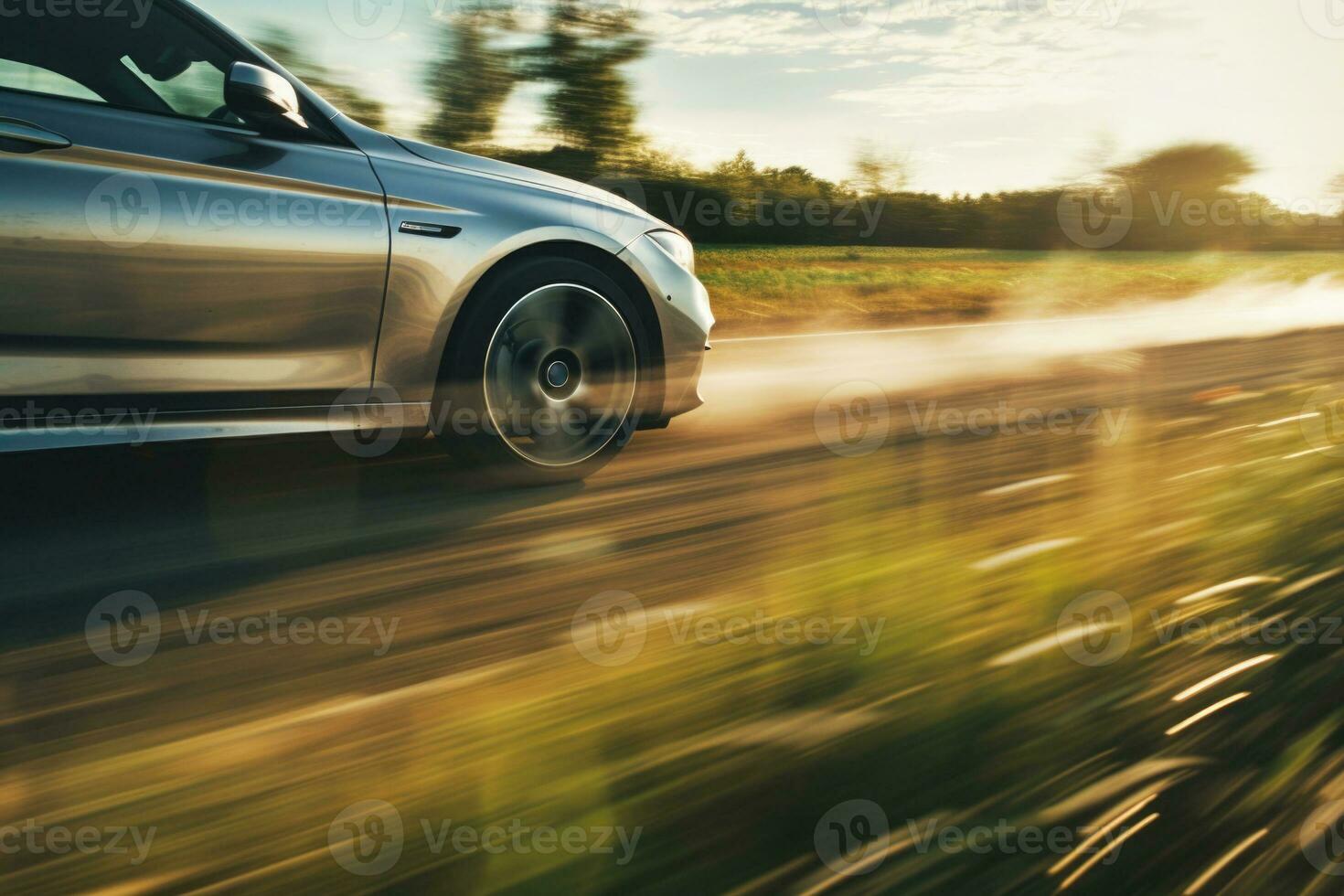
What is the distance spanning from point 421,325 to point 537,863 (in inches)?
99.1

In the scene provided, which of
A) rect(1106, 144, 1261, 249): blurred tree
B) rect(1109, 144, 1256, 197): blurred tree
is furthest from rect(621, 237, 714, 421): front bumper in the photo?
rect(1109, 144, 1256, 197): blurred tree

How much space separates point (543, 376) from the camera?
4.35 m

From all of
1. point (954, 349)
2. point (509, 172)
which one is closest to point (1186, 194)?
point (954, 349)

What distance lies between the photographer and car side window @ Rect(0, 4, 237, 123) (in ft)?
12.2

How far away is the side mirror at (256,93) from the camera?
347 centimetres

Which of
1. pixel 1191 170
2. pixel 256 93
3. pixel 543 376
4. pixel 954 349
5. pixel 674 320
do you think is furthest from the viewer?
pixel 1191 170

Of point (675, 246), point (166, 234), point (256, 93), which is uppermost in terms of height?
point (256, 93)

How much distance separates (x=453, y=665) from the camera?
2729 mm

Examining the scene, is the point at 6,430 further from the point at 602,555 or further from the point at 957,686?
the point at 957,686

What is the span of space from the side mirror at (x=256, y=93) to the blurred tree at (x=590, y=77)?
59.3 ft

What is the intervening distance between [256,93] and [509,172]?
114 cm

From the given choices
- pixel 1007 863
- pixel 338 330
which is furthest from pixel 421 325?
pixel 1007 863

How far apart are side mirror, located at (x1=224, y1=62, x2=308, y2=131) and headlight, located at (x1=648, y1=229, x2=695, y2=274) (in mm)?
1616

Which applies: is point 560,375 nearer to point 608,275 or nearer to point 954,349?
A: point 608,275
